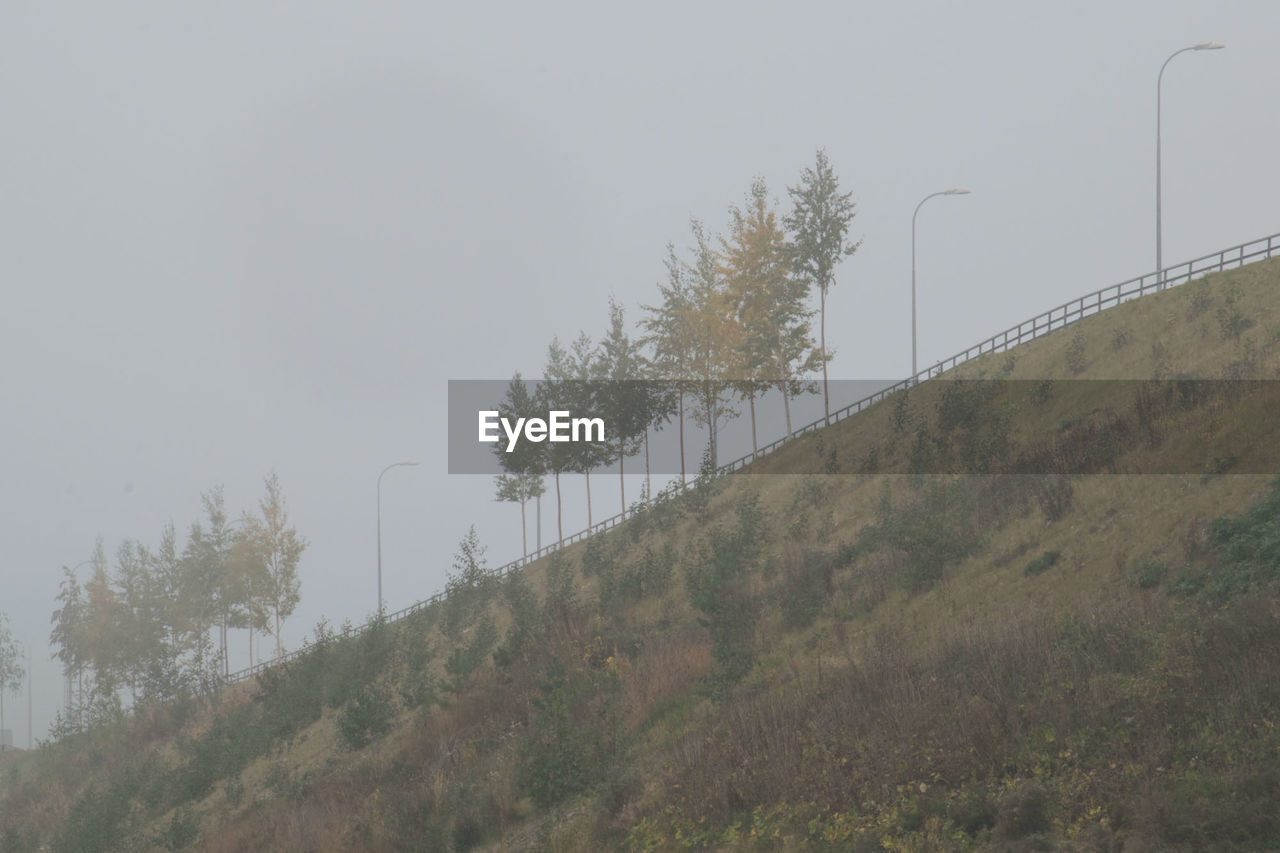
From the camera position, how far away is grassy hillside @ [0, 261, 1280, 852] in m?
12.0

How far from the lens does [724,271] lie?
5047 centimetres

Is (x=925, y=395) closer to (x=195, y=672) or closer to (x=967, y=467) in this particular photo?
(x=967, y=467)

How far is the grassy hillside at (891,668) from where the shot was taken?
1195 centimetres

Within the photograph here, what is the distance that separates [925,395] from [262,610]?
45905 mm

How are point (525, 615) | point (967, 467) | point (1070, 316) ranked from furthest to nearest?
point (1070, 316), point (525, 615), point (967, 467)

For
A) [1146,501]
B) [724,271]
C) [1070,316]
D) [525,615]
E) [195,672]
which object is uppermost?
[724,271]

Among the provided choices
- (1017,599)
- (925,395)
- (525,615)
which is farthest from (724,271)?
(1017,599)

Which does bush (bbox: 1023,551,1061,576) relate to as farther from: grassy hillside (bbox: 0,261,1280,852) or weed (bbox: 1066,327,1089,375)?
weed (bbox: 1066,327,1089,375)

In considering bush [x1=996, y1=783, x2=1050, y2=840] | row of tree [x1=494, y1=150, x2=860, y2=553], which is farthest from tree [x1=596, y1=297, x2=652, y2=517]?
bush [x1=996, y1=783, x2=1050, y2=840]

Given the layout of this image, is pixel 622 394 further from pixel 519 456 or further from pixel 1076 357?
pixel 1076 357

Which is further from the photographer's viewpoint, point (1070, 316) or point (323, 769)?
point (1070, 316)

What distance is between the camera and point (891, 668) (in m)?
16.2

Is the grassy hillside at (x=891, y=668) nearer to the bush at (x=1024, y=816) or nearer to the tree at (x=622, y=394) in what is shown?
the bush at (x=1024, y=816)
